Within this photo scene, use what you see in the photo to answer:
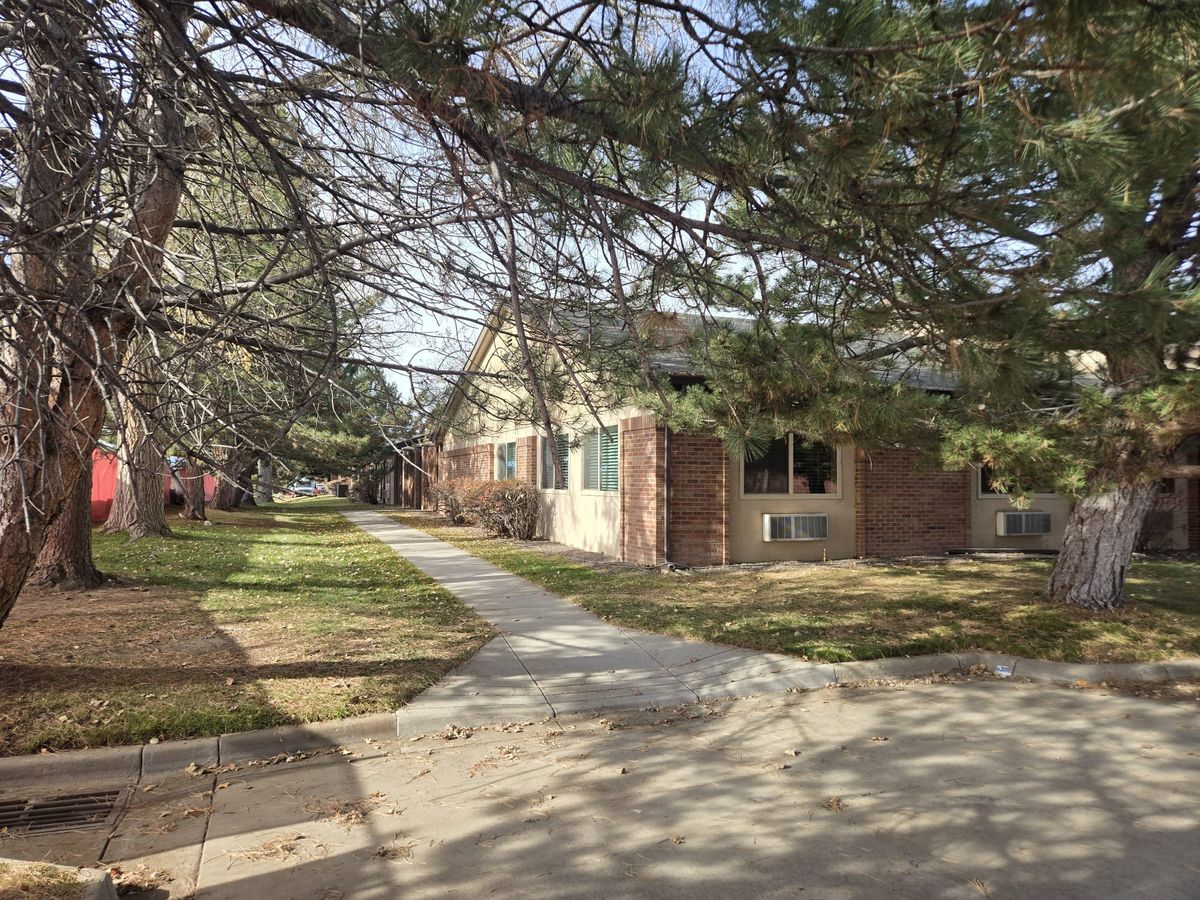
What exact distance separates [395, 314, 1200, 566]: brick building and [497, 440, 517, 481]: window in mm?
4698

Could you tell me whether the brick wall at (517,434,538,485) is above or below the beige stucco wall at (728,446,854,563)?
above

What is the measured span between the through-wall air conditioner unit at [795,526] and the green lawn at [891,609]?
0.70 meters

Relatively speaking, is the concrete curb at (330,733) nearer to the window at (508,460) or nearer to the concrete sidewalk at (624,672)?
the concrete sidewalk at (624,672)

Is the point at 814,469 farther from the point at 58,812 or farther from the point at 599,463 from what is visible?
the point at 58,812

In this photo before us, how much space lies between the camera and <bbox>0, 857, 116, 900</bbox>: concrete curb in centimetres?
296

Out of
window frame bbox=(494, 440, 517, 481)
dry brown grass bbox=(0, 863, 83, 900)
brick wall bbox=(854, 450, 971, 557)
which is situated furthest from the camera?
window frame bbox=(494, 440, 517, 481)

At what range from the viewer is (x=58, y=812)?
160 inches

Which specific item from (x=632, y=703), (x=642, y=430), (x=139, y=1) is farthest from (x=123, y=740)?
(x=642, y=430)

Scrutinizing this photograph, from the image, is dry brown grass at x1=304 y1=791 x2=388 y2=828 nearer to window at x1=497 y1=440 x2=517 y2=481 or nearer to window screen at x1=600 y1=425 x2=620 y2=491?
window screen at x1=600 y1=425 x2=620 y2=491

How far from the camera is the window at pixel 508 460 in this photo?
21122 mm

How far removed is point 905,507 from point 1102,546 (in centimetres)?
599

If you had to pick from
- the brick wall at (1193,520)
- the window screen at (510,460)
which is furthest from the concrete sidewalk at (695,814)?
the window screen at (510,460)

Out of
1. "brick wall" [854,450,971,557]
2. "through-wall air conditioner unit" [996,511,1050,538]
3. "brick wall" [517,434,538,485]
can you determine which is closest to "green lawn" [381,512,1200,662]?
"brick wall" [854,450,971,557]

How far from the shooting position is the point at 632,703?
586 centimetres
